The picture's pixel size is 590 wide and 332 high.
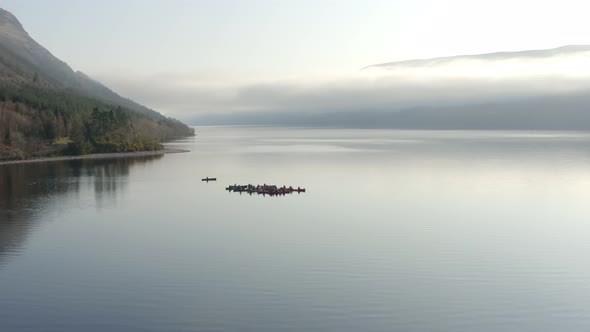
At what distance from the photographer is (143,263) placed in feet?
Result: 168

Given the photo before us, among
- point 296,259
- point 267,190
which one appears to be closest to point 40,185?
point 267,190

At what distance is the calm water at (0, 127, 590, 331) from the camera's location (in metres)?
38.0

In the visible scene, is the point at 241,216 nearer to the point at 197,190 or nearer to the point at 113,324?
the point at 197,190

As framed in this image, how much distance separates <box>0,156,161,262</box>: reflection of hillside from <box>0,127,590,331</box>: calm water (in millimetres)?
750

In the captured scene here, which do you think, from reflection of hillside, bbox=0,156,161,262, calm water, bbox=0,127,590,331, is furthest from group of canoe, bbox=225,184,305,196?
reflection of hillside, bbox=0,156,161,262

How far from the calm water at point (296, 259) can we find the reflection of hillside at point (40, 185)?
750 mm

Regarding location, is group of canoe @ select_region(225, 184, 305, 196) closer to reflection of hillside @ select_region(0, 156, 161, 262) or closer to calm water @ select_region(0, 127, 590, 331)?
calm water @ select_region(0, 127, 590, 331)

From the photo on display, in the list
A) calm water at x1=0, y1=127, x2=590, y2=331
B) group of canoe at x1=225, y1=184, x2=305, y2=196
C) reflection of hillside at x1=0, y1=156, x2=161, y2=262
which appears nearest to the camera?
calm water at x1=0, y1=127, x2=590, y2=331

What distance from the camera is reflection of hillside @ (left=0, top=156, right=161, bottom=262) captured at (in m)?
68.2

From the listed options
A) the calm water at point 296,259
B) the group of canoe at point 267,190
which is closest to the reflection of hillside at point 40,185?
the calm water at point 296,259

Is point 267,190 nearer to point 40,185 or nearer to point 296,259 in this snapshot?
point 40,185

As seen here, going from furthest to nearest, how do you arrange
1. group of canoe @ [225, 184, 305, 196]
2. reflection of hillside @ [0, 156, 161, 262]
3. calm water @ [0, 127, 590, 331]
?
group of canoe @ [225, 184, 305, 196], reflection of hillside @ [0, 156, 161, 262], calm water @ [0, 127, 590, 331]

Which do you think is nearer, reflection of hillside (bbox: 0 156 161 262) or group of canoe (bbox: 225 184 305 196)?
reflection of hillside (bbox: 0 156 161 262)

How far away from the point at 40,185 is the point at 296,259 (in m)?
80.1
